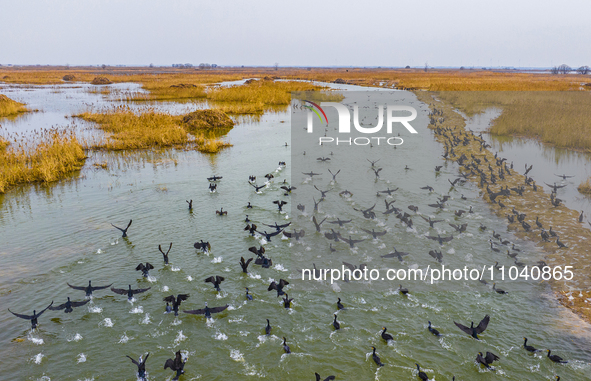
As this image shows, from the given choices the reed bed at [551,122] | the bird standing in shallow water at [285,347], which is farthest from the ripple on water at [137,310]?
the reed bed at [551,122]

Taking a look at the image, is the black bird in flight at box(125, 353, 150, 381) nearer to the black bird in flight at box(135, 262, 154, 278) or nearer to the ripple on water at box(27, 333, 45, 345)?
the ripple on water at box(27, 333, 45, 345)

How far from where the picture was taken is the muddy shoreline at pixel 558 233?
8156 mm

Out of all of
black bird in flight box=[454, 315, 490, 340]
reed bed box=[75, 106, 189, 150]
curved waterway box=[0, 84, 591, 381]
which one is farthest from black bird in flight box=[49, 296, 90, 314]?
reed bed box=[75, 106, 189, 150]

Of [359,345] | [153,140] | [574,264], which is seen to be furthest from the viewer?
[153,140]

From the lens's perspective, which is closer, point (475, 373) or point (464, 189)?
point (475, 373)

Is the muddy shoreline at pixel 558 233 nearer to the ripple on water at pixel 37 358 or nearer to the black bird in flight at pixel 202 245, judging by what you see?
the black bird in flight at pixel 202 245

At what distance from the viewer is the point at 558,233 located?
1082 centimetres

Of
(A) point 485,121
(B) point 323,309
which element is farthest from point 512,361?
(A) point 485,121

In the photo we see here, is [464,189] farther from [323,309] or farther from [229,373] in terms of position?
[229,373]

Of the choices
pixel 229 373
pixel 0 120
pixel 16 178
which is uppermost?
pixel 0 120

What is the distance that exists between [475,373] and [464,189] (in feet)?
34.0

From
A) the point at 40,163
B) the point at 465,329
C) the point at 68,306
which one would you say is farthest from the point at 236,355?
the point at 40,163

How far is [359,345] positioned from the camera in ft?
22.5

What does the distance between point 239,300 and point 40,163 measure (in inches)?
605
